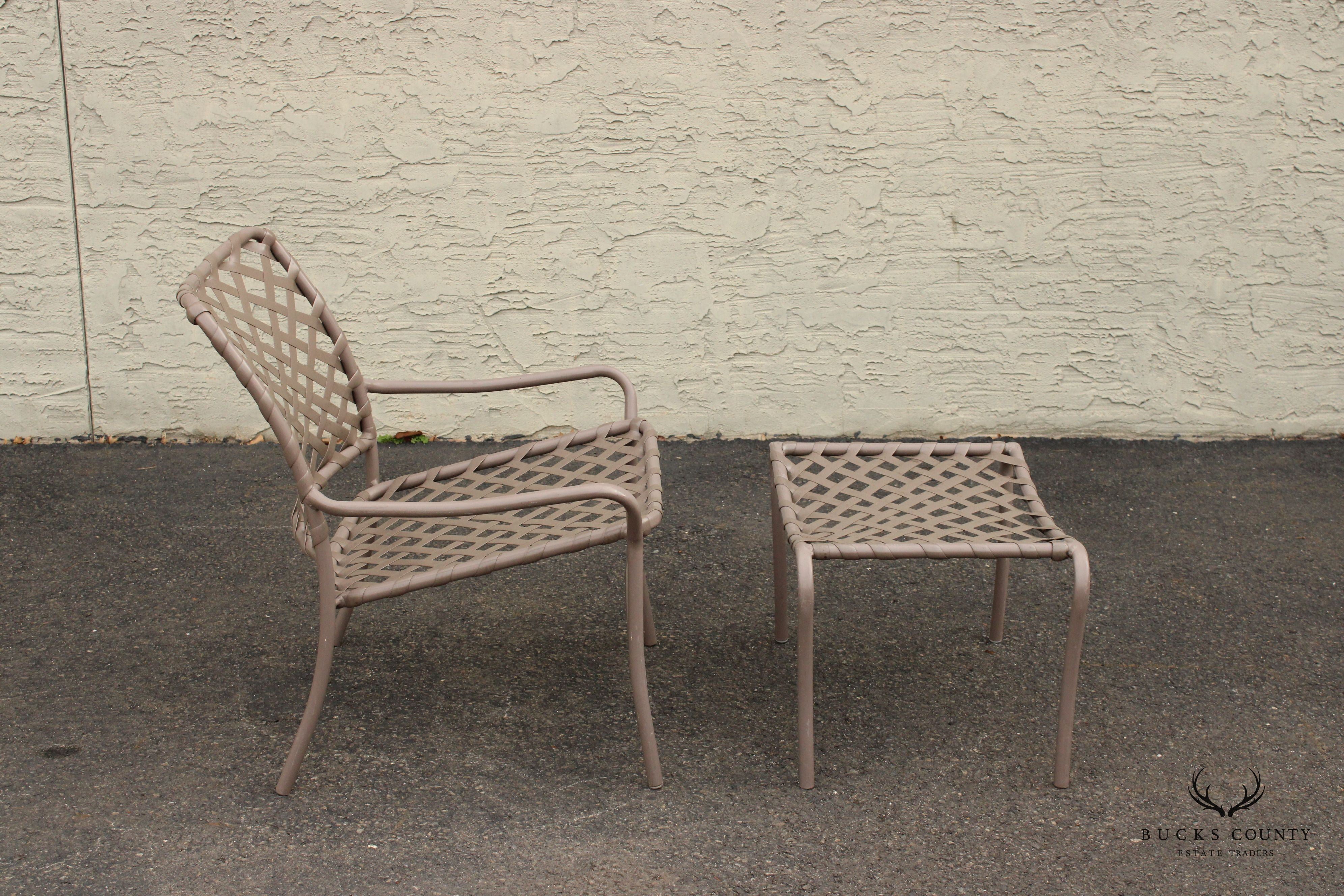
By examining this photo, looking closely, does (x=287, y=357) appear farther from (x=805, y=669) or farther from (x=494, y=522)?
(x=805, y=669)

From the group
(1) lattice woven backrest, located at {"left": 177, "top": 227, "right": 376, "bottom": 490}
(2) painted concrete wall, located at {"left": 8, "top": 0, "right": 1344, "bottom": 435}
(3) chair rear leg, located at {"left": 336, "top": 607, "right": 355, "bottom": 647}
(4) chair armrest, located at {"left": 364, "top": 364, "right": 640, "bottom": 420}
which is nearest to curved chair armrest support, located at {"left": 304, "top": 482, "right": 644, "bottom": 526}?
(1) lattice woven backrest, located at {"left": 177, "top": 227, "right": 376, "bottom": 490}

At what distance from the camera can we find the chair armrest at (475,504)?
1.88m

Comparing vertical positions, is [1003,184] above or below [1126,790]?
above

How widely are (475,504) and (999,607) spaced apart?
1.38 metres

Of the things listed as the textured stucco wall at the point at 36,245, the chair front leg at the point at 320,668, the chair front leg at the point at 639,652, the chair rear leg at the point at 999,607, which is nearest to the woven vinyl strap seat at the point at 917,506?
the chair rear leg at the point at 999,607

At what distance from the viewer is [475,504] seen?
1.93 metres

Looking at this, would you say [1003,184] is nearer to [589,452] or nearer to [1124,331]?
[1124,331]

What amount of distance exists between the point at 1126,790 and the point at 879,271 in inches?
84.7

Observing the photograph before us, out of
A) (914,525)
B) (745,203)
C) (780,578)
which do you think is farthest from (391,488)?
(745,203)

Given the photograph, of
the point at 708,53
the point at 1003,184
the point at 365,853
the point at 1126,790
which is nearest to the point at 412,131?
the point at 708,53

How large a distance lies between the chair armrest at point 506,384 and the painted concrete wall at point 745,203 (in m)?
1.36

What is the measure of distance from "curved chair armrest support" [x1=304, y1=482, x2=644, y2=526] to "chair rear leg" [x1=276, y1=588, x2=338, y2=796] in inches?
6.8

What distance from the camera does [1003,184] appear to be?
3793mm

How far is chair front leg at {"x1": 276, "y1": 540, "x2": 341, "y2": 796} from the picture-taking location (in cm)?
201
